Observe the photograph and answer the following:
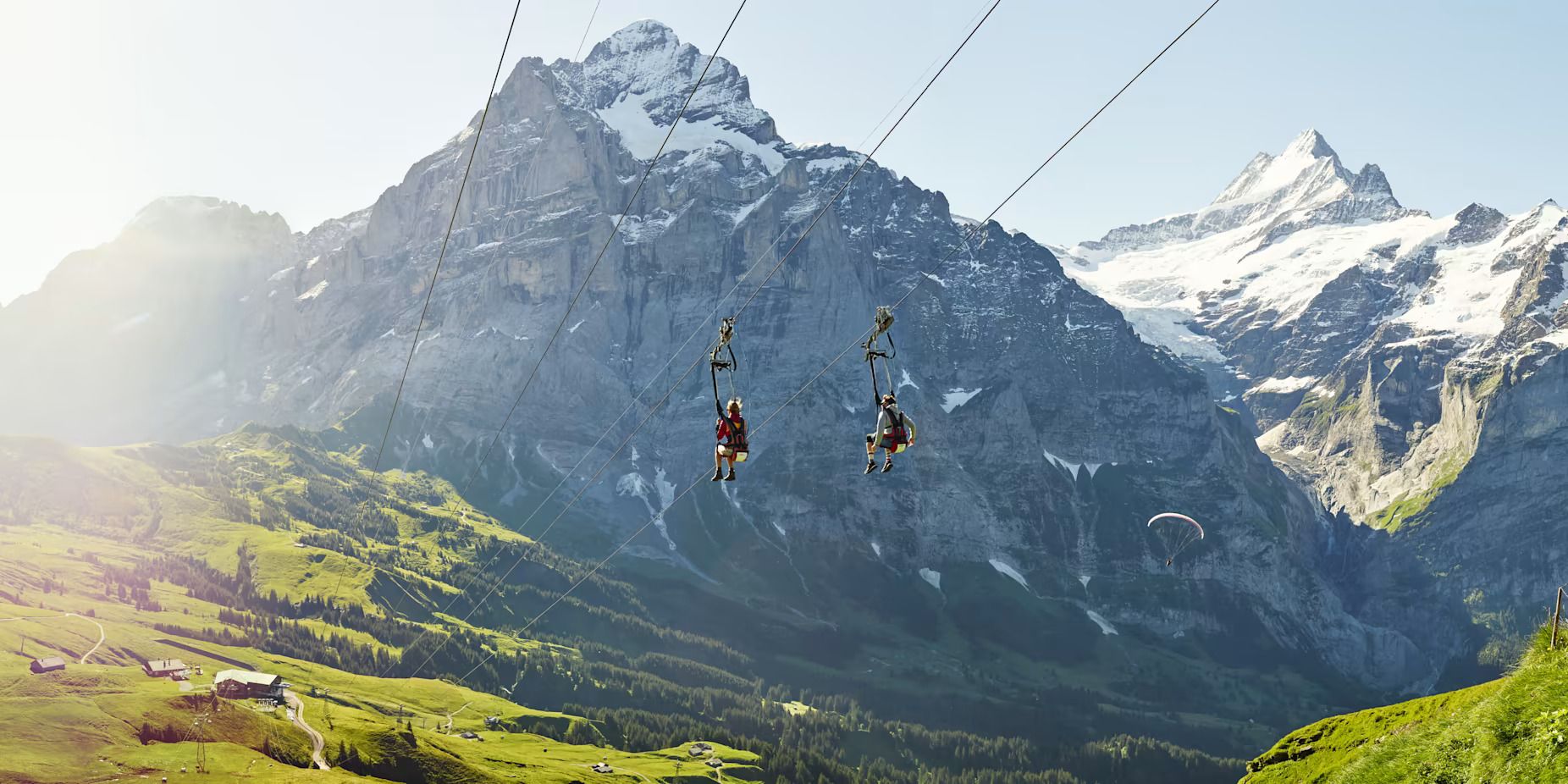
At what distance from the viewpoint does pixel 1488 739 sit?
4566cm

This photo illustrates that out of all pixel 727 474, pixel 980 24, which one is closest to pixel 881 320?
pixel 727 474

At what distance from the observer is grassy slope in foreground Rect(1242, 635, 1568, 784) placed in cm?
4056

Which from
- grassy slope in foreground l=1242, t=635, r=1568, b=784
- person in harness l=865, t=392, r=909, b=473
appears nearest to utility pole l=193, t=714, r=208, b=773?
person in harness l=865, t=392, r=909, b=473

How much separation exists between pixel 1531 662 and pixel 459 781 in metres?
185

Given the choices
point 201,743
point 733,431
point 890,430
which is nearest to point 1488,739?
point 890,430

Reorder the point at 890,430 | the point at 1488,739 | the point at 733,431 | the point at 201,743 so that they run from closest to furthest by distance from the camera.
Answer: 1. the point at 1488,739
2. the point at 733,431
3. the point at 890,430
4. the point at 201,743

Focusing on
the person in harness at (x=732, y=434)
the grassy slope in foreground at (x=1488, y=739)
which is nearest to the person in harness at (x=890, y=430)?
the person in harness at (x=732, y=434)

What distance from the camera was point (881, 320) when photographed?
4847 cm

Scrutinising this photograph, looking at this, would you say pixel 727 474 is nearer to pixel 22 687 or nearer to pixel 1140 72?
pixel 1140 72

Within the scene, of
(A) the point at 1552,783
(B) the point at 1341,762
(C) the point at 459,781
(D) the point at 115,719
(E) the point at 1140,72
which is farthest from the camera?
(C) the point at 459,781

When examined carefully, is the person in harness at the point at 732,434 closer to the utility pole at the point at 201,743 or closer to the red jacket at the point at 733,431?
the red jacket at the point at 733,431

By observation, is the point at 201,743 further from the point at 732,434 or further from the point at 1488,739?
the point at 1488,739

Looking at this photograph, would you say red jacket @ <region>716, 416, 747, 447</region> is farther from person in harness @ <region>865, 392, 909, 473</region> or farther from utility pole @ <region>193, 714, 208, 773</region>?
utility pole @ <region>193, 714, 208, 773</region>

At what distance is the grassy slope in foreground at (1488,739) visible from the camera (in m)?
40.6
